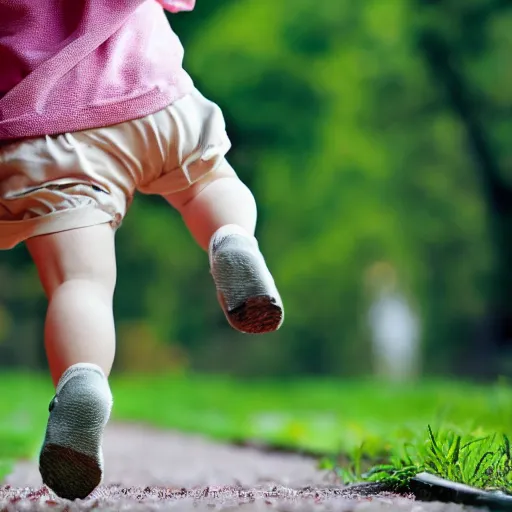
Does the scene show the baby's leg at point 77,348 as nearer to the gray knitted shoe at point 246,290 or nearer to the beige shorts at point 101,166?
the beige shorts at point 101,166

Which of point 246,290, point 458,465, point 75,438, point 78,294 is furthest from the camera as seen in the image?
point 458,465

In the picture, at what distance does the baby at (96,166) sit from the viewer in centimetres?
213

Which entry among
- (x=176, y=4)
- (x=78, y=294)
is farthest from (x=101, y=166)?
(x=176, y=4)

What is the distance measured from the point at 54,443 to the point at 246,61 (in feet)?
36.3

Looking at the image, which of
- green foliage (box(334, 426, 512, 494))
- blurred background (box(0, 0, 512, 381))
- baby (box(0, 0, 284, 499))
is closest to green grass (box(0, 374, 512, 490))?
green foliage (box(334, 426, 512, 494))

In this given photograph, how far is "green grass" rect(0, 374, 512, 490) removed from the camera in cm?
254


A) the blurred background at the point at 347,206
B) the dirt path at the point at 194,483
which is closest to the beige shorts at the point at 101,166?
the dirt path at the point at 194,483

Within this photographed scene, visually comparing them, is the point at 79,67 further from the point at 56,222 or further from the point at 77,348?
the point at 77,348

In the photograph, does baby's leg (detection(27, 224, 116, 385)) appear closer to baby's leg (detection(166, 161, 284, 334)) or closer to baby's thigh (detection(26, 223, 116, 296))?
baby's thigh (detection(26, 223, 116, 296))

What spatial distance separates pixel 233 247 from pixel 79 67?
608 millimetres

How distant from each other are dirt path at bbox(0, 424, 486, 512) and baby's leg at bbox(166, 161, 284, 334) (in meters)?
0.41

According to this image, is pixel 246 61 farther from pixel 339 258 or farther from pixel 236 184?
pixel 236 184

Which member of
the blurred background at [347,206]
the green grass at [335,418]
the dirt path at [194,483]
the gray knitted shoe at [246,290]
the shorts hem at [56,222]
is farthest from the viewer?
the blurred background at [347,206]

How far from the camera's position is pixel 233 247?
215cm
